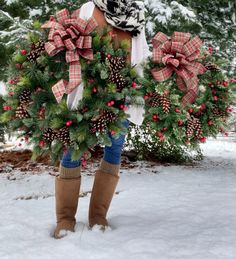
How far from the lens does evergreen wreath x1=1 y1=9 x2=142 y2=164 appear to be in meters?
2.54

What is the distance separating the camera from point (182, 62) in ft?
9.09

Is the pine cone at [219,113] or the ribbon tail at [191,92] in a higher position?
the ribbon tail at [191,92]

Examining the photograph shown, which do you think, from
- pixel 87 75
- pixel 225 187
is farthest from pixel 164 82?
pixel 225 187

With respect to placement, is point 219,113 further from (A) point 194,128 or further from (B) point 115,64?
(B) point 115,64

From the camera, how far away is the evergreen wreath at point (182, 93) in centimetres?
274

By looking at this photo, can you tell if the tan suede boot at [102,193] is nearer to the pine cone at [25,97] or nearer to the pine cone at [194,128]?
the pine cone at [194,128]

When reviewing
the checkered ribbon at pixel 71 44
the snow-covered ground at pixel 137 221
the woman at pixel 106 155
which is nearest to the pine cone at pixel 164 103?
the woman at pixel 106 155

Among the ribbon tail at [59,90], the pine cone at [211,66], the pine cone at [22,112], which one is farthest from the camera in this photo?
the pine cone at [211,66]

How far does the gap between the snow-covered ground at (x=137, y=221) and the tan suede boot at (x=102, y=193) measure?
0.12 meters

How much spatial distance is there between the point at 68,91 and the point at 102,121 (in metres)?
0.31

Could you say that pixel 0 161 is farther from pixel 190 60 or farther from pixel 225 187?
pixel 190 60

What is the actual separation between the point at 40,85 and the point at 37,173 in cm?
404

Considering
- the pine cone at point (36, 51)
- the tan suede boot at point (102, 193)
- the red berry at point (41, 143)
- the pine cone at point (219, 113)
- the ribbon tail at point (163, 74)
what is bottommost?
the tan suede boot at point (102, 193)

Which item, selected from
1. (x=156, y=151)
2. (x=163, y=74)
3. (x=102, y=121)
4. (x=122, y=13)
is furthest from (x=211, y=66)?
(x=156, y=151)
